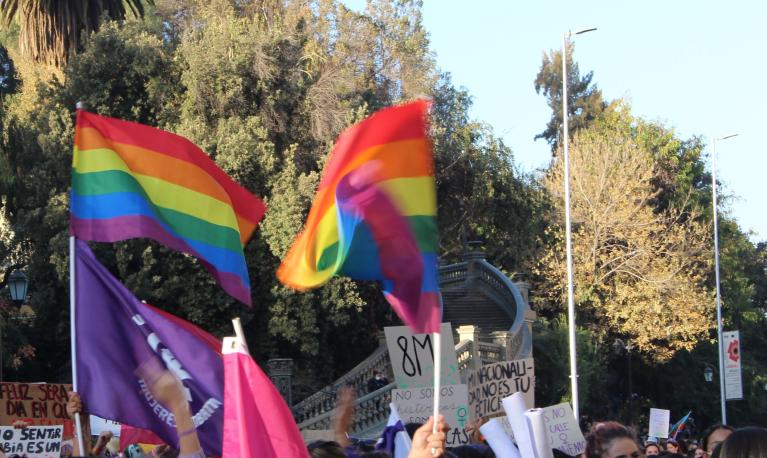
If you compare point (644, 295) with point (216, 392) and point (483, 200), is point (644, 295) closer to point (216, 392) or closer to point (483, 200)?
point (483, 200)

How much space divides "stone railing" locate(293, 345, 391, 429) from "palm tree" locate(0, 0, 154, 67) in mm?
9707

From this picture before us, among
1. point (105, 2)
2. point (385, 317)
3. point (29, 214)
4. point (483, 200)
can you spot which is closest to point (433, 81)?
point (483, 200)

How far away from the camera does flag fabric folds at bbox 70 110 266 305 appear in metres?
7.60

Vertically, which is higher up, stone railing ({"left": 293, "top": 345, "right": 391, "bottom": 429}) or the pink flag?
stone railing ({"left": 293, "top": 345, "right": 391, "bottom": 429})

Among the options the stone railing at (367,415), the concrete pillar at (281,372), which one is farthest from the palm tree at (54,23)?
the stone railing at (367,415)

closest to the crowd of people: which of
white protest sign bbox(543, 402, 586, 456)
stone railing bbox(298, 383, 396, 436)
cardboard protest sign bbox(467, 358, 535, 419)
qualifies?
white protest sign bbox(543, 402, 586, 456)

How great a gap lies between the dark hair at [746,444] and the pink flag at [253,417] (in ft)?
5.54

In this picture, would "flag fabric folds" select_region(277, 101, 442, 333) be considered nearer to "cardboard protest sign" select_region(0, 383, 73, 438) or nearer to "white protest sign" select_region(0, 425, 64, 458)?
"white protest sign" select_region(0, 425, 64, 458)

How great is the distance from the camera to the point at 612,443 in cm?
618

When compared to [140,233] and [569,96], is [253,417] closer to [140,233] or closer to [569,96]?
[140,233]

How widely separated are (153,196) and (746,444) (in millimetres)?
4625

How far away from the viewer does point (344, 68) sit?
2881 cm

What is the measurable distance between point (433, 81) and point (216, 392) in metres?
26.4

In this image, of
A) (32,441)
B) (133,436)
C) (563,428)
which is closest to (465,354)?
(563,428)
